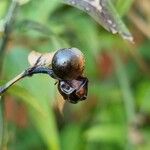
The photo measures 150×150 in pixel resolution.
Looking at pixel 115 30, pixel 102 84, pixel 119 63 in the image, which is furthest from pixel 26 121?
pixel 115 30

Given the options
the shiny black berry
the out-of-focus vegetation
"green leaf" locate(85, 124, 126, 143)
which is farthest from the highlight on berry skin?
"green leaf" locate(85, 124, 126, 143)

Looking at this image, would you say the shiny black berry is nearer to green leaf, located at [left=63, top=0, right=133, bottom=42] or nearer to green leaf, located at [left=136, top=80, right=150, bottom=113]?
green leaf, located at [left=63, top=0, right=133, bottom=42]

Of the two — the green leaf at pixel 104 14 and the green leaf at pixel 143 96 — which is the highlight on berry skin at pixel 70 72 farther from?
the green leaf at pixel 143 96

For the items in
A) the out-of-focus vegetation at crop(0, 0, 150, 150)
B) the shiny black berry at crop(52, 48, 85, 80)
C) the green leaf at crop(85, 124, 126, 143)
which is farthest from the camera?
the green leaf at crop(85, 124, 126, 143)

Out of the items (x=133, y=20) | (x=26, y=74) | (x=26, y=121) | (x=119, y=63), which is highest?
(x=133, y=20)

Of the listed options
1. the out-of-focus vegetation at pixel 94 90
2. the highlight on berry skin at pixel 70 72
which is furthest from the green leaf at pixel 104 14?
the out-of-focus vegetation at pixel 94 90

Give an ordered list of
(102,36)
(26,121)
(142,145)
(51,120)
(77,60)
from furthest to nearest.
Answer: (26,121)
(102,36)
(142,145)
(51,120)
(77,60)

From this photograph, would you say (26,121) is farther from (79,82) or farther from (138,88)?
(79,82)

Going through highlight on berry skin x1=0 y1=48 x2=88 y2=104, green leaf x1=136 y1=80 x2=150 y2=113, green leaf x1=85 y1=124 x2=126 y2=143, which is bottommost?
green leaf x1=85 y1=124 x2=126 y2=143
